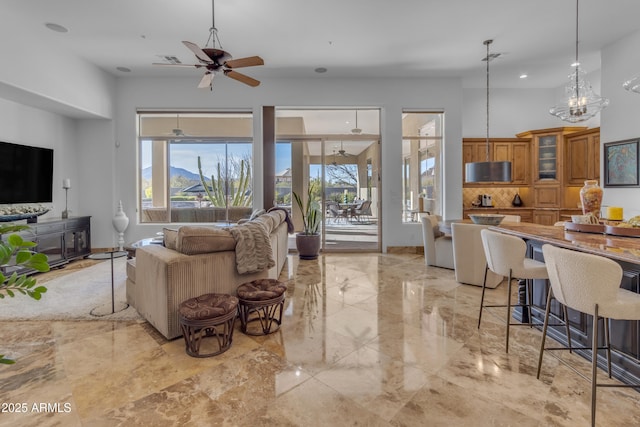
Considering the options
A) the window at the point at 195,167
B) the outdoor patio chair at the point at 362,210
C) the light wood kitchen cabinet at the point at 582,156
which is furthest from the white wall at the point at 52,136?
the light wood kitchen cabinet at the point at 582,156

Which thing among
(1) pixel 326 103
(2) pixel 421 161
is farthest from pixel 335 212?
(1) pixel 326 103

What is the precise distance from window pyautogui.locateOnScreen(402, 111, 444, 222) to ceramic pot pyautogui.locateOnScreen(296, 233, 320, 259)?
1.94 metres

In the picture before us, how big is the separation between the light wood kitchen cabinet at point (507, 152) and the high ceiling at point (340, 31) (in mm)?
1488

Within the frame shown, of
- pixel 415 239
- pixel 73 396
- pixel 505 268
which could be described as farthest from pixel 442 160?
pixel 73 396

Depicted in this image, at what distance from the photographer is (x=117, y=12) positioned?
405cm

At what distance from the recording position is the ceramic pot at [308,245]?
232 inches

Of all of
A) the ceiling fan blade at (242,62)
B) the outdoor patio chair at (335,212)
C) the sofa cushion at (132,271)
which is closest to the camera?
the sofa cushion at (132,271)

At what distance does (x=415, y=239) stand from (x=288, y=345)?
4.47 m

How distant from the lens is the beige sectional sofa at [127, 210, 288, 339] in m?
2.61

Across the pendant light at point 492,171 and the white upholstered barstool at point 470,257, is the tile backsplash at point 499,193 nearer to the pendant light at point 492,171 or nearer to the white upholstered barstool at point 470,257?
the pendant light at point 492,171

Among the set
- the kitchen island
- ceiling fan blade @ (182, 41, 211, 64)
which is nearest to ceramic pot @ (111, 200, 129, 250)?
ceiling fan blade @ (182, 41, 211, 64)

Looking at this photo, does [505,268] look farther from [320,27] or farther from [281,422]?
[320,27]

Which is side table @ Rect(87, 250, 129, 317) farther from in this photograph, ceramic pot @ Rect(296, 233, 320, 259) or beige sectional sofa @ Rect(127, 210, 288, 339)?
ceramic pot @ Rect(296, 233, 320, 259)

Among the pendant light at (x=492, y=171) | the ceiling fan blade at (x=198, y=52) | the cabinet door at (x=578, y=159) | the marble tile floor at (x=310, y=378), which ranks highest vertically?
the ceiling fan blade at (x=198, y=52)
